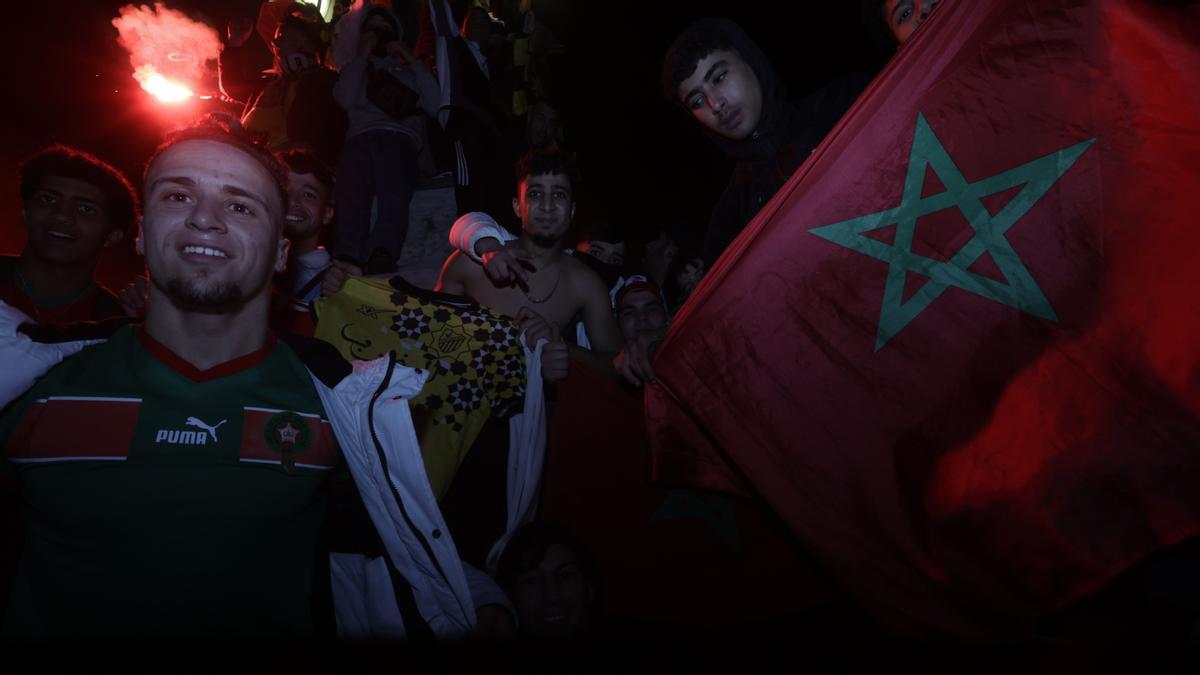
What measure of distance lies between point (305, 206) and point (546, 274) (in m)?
1.62

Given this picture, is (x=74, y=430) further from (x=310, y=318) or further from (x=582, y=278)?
(x=582, y=278)

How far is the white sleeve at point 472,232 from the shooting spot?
386 centimetres

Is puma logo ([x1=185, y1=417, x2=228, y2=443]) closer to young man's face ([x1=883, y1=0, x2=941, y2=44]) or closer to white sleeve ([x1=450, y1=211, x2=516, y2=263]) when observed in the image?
white sleeve ([x1=450, y1=211, x2=516, y2=263])

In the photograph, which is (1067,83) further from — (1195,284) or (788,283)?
(788,283)

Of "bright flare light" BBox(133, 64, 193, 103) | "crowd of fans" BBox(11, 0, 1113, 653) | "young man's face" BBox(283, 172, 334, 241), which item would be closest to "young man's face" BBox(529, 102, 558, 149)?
"crowd of fans" BBox(11, 0, 1113, 653)

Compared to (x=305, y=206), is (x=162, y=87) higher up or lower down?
higher up

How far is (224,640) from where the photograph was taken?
1816mm

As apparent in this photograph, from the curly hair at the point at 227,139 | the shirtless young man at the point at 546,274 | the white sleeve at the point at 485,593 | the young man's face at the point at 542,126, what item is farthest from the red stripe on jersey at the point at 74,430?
the young man's face at the point at 542,126

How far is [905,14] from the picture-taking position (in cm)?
290

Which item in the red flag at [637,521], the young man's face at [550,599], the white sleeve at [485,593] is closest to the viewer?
the white sleeve at [485,593]

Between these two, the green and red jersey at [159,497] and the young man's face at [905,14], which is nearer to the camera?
the green and red jersey at [159,497]

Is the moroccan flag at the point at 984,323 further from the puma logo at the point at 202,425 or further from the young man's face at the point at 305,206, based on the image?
the young man's face at the point at 305,206

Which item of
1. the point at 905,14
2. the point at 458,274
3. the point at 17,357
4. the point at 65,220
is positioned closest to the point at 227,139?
the point at 17,357

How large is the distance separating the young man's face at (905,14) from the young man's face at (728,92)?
29.0 inches
